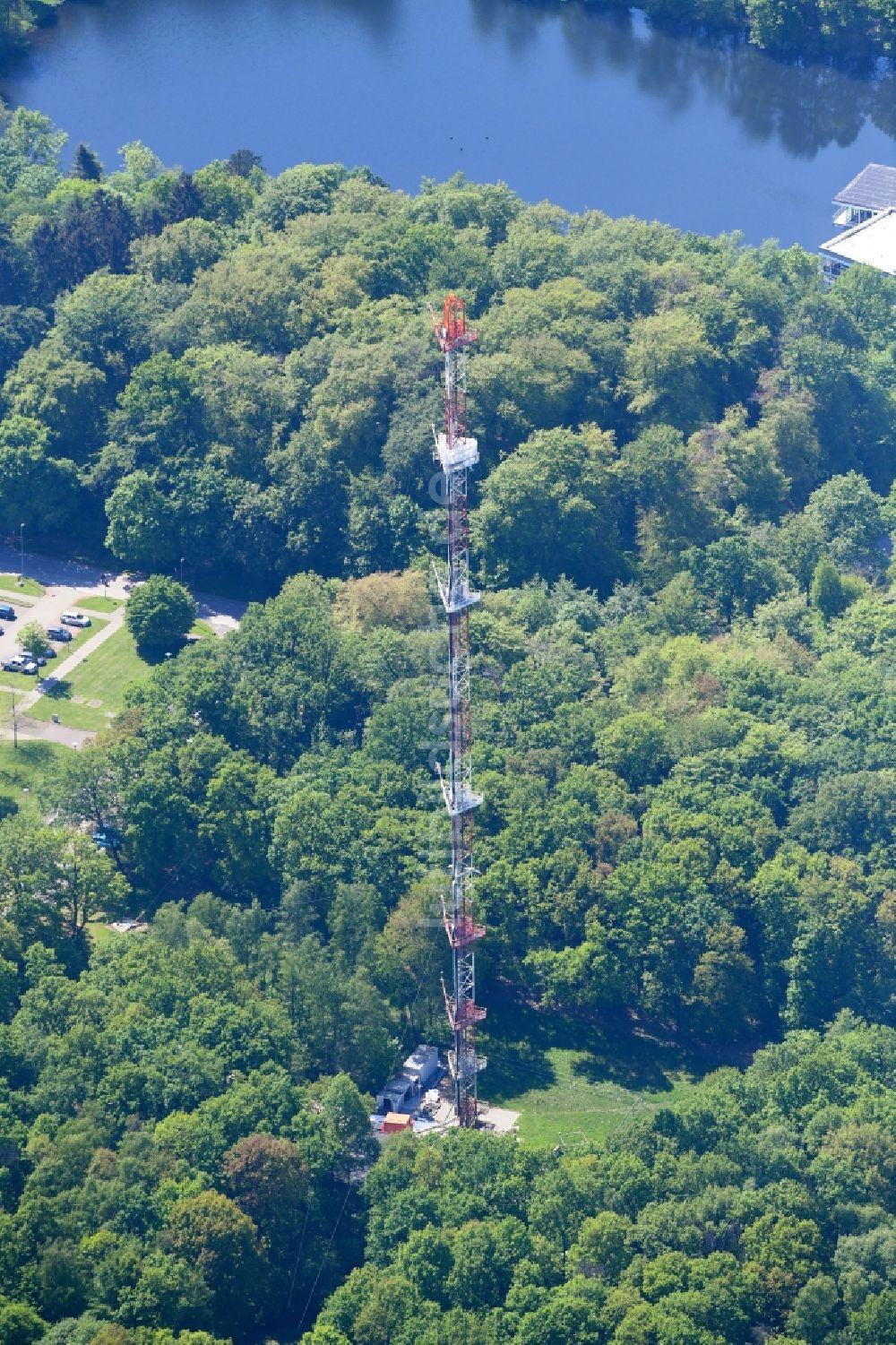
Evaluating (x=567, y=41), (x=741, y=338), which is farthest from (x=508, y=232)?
(x=567, y=41)

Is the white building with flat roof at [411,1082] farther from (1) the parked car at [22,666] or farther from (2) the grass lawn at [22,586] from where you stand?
(2) the grass lawn at [22,586]

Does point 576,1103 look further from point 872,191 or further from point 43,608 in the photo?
point 872,191

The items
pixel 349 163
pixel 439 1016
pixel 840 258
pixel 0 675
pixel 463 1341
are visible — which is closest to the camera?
pixel 463 1341

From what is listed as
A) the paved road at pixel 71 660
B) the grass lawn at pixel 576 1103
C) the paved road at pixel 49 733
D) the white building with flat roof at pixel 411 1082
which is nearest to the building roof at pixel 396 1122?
the white building with flat roof at pixel 411 1082

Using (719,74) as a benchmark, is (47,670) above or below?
below

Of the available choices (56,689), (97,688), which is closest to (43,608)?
(56,689)

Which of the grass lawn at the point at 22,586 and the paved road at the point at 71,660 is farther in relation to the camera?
the grass lawn at the point at 22,586

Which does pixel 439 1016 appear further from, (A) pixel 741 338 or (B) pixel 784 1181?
(A) pixel 741 338
